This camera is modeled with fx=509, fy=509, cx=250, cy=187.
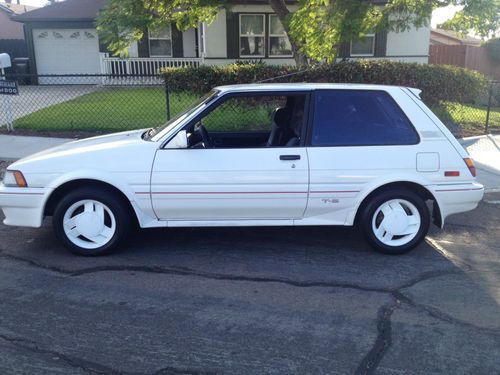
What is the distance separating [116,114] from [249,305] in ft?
32.8

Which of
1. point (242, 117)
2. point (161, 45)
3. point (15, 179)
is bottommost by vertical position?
point (15, 179)

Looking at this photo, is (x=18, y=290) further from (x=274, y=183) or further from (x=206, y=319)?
(x=274, y=183)

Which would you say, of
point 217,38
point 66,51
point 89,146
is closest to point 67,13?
point 66,51

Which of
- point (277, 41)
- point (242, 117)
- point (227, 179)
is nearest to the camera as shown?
point (227, 179)

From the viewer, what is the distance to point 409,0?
1107 centimetres

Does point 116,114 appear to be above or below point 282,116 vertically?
below

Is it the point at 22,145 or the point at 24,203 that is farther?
the point at 22,145

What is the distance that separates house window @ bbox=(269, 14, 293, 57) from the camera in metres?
19.8

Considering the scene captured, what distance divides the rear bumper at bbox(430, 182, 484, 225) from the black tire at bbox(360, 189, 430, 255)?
0.17 meters

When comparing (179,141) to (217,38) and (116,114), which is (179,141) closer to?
(116,114)

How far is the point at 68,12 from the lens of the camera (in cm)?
2261

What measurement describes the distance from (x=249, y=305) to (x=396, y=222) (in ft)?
5.88

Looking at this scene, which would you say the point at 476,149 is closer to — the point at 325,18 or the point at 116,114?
the point at 325,18

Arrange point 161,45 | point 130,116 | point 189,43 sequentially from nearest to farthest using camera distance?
point 130,116 → point 161,45 → point 189,43
